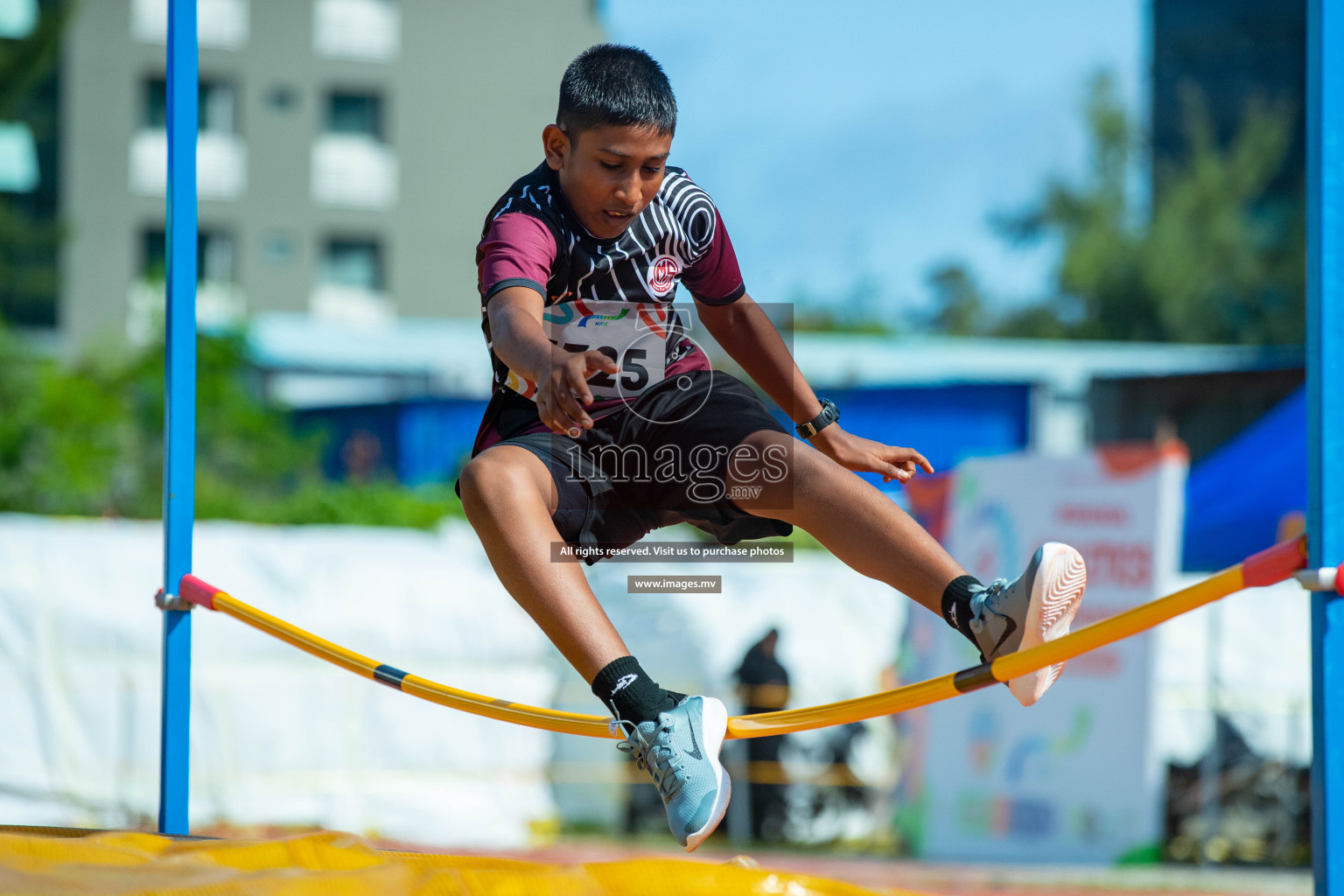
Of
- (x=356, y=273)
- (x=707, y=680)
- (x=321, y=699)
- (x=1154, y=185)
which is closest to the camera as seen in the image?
(x=321, y=699)

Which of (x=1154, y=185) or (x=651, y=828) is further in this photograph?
(x=1154, y=185)

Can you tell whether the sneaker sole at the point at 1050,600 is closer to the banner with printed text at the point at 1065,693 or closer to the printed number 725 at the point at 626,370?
the printed number 725 at the point at 626,370

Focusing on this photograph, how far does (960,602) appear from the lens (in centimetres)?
232

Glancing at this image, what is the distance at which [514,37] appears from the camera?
131 inches

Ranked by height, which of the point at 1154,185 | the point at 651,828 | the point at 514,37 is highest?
the point at 1154,185

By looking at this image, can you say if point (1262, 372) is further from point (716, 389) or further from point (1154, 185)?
point (1154, 185)

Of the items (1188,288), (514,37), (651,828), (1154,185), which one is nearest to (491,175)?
(514,37)

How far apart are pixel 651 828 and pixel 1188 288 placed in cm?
2304

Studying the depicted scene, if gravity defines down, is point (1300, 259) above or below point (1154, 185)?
below

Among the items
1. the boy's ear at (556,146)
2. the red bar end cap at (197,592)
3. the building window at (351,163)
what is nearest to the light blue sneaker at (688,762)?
the boy's ear at (556,146)

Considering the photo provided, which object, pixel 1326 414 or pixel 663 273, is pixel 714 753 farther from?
pixel 1326 414

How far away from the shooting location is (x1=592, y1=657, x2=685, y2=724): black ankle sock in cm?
219

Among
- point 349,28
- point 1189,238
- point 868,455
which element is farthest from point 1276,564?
point 1189,238

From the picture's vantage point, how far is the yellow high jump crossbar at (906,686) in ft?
6.41
